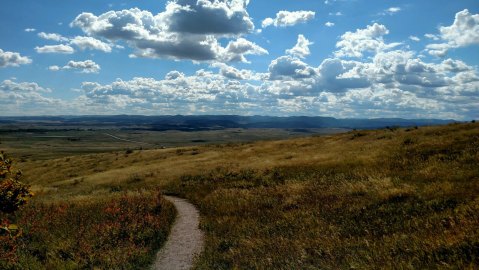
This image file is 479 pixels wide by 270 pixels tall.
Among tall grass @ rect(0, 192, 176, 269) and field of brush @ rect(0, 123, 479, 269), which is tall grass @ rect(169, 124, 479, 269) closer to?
field of brush @ rect(0, 123, 479, 269)

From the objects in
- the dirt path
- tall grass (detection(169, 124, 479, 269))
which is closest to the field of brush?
tall grass (detection(169, 124, 479, 269))

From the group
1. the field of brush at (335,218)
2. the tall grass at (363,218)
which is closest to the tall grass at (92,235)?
the field of brush at (335,218)

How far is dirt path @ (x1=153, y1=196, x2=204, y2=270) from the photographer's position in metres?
13.2

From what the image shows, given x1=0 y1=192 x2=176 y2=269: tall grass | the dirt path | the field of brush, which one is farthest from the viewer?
the dirt path

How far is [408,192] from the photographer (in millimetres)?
15945

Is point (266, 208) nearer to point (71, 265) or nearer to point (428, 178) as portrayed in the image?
point (428, 178)

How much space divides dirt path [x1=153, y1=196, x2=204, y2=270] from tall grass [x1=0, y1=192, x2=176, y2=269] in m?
0.39

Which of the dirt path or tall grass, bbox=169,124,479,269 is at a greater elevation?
tall grass, bbox=169,124,479,269

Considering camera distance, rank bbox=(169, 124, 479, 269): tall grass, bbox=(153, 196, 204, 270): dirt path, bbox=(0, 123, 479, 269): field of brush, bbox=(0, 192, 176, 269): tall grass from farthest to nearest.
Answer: bbox=(153, 196, 204, 270): dirt path
bbox=(0, 192, 176, 269): tall grass
bbox=(0, 123, 479, 269): field of brush
bbox=(169, 124, 479, 269): tall grass

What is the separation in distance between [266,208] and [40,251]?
32.3ft

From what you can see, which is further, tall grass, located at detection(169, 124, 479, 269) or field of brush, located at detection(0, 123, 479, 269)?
field of brush, located at detection(0, 123, 479, 269)

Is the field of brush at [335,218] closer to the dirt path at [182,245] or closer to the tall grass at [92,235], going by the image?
the tall grass at [92,235]

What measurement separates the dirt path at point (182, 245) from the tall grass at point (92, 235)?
387 mm

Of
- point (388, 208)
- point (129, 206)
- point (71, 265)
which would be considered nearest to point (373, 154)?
point (388, 208)
